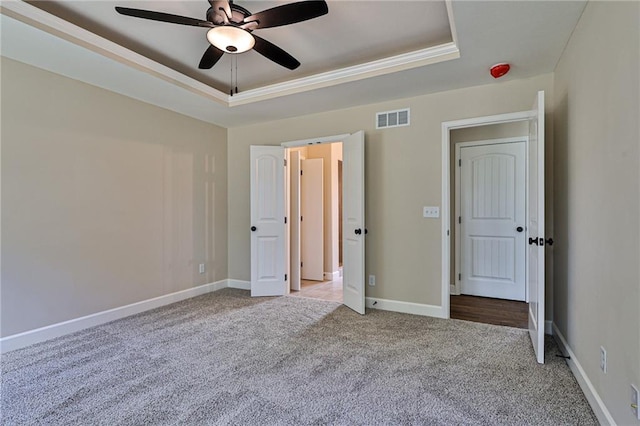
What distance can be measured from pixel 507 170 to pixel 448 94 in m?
1.52

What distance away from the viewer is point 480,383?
2152mm

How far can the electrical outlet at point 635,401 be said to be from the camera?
1343 millimetres

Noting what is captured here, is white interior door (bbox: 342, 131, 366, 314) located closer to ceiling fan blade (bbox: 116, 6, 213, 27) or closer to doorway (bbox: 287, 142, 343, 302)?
doorway (bbox: 287, 142, 343, 302)

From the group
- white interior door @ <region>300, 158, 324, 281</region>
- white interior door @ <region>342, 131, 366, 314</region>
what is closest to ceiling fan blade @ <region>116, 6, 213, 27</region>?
white interior door @ <region>342, 131, 366, 314</region>

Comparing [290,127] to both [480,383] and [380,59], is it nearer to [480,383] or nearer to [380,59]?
[380,59]

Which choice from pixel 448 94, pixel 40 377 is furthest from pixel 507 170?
pixel 40 377

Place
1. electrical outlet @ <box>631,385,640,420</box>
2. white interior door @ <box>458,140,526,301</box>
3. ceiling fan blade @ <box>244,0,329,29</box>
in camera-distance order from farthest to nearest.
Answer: white interior door @ <box>458,140,526,301</box>
ceiling fan blade @ <box>244,0,329,29</box>
electrical outlet @ <box>631,385,640,420</box>

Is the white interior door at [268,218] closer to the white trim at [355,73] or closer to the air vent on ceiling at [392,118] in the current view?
the white trim at [355,73]

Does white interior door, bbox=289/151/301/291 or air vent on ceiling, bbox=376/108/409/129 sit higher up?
air vent on ceiling, bbox=376/108/409/129

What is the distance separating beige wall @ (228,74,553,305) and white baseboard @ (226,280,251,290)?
1872 millimetres

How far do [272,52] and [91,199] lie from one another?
2.40 m

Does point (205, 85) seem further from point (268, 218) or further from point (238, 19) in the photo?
point (268, 218)

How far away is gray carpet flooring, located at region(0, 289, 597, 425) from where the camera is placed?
1840 millimetres

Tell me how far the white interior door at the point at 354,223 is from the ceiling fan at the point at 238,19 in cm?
158
